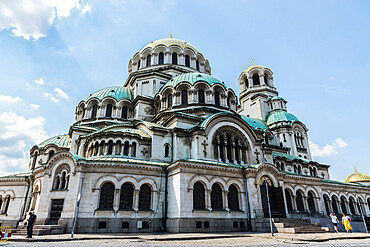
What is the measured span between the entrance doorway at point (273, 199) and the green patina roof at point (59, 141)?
76.3ft

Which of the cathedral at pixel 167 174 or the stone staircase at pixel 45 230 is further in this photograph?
the cathedral at pixel 167 174

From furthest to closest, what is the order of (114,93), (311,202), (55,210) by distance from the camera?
1. (114,93)
2. (311,202)
3. (55,210)

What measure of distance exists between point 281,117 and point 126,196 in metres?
30.8

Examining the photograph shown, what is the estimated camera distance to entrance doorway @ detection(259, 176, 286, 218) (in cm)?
2227

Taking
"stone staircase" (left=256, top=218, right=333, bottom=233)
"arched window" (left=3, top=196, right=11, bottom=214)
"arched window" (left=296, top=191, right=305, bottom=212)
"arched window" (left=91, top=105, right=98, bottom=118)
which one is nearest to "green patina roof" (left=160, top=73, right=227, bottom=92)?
"arched window" (left=91, top=105, right=98, bottom=118)

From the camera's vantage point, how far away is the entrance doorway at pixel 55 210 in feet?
61.7

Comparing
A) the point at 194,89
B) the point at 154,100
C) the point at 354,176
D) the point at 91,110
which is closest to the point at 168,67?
the point at 154,100

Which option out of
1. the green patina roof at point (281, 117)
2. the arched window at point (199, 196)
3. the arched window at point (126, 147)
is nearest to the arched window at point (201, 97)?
the arched window at point (126, 147)

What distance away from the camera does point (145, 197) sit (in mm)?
20859

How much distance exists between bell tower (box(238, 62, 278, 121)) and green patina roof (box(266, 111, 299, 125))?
178cm

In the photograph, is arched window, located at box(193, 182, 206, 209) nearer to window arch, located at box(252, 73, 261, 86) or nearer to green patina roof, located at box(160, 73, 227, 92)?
green patina roof, located at box(160, 73, 227, 92)

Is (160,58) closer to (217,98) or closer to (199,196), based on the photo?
(217,98)

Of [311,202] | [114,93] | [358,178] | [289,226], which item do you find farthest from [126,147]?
[358,178]

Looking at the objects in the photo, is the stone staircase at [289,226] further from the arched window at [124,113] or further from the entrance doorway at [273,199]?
the arched window at [124,113]
